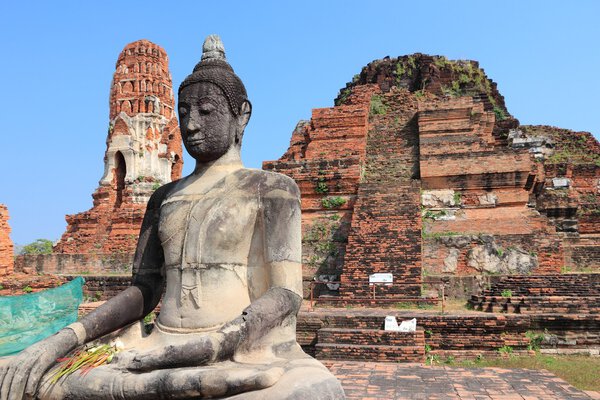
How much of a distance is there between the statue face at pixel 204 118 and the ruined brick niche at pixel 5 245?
15.9 meters

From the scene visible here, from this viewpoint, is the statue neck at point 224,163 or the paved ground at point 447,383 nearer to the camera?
the statue neck at point 224,163

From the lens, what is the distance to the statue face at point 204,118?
11.6ft

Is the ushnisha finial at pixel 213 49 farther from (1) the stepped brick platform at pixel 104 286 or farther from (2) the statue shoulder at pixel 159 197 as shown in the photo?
(1) the stepped brick platform at pixel 104 286

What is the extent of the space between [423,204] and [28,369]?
12.2 metres

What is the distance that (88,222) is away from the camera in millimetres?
22844

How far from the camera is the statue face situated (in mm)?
3521

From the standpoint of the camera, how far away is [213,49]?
3.71 m

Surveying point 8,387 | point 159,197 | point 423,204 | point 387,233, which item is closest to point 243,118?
point 159,197

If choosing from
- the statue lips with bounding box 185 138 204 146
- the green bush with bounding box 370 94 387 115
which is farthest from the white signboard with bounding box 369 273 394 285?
the green bush with bounding box 370 94 387 115

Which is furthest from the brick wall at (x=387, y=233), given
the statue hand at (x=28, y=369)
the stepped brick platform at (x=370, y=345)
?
the statue hand at (x=28, y=369)

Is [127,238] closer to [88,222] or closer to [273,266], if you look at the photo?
[88,222]

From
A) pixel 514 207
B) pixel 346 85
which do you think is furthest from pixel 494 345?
pixel 346 85

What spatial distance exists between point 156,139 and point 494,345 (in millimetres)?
17329

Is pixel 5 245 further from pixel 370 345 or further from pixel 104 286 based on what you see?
pixel 370 345
